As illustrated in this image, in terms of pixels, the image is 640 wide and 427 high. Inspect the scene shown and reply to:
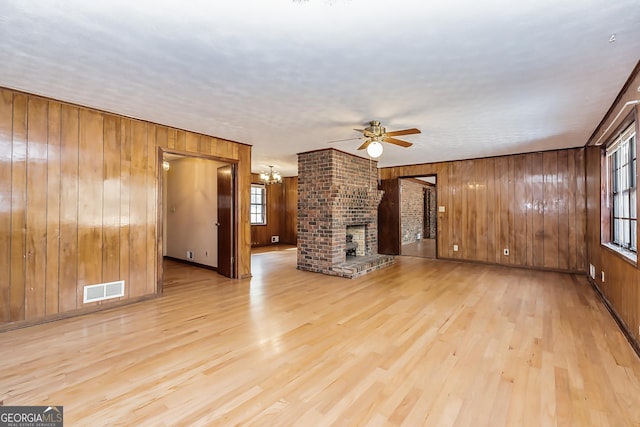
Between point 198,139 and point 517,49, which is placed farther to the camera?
point 198,139

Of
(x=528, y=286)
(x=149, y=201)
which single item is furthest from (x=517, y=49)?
(x=149, y=201)

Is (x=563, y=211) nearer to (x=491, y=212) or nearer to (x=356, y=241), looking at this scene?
(x=491, y=212)

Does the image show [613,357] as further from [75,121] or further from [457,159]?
[75,121]

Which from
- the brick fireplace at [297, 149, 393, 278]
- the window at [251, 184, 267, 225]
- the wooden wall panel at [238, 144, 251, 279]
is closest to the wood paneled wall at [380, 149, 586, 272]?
the brick fireplace at [297, 149, 393, 278]

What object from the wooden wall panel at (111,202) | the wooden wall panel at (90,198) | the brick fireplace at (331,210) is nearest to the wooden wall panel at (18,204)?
the wooden wall panel at (90,198)

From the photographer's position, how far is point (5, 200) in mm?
2719

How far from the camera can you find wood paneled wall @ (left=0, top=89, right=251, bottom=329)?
2.76 meters

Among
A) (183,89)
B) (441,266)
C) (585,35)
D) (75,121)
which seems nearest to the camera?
(585,35)

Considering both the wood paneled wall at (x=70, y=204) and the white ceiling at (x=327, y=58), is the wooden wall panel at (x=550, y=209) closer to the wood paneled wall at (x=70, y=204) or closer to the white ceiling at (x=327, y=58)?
the white ceiling at (x=327, y=58)

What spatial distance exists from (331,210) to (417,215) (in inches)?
254

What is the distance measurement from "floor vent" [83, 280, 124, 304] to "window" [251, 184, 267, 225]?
19.6 feet

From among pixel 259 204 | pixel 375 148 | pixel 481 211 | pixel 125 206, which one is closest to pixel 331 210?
pixel 375 148

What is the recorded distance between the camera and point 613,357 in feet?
7.29

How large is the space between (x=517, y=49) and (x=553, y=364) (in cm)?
233
